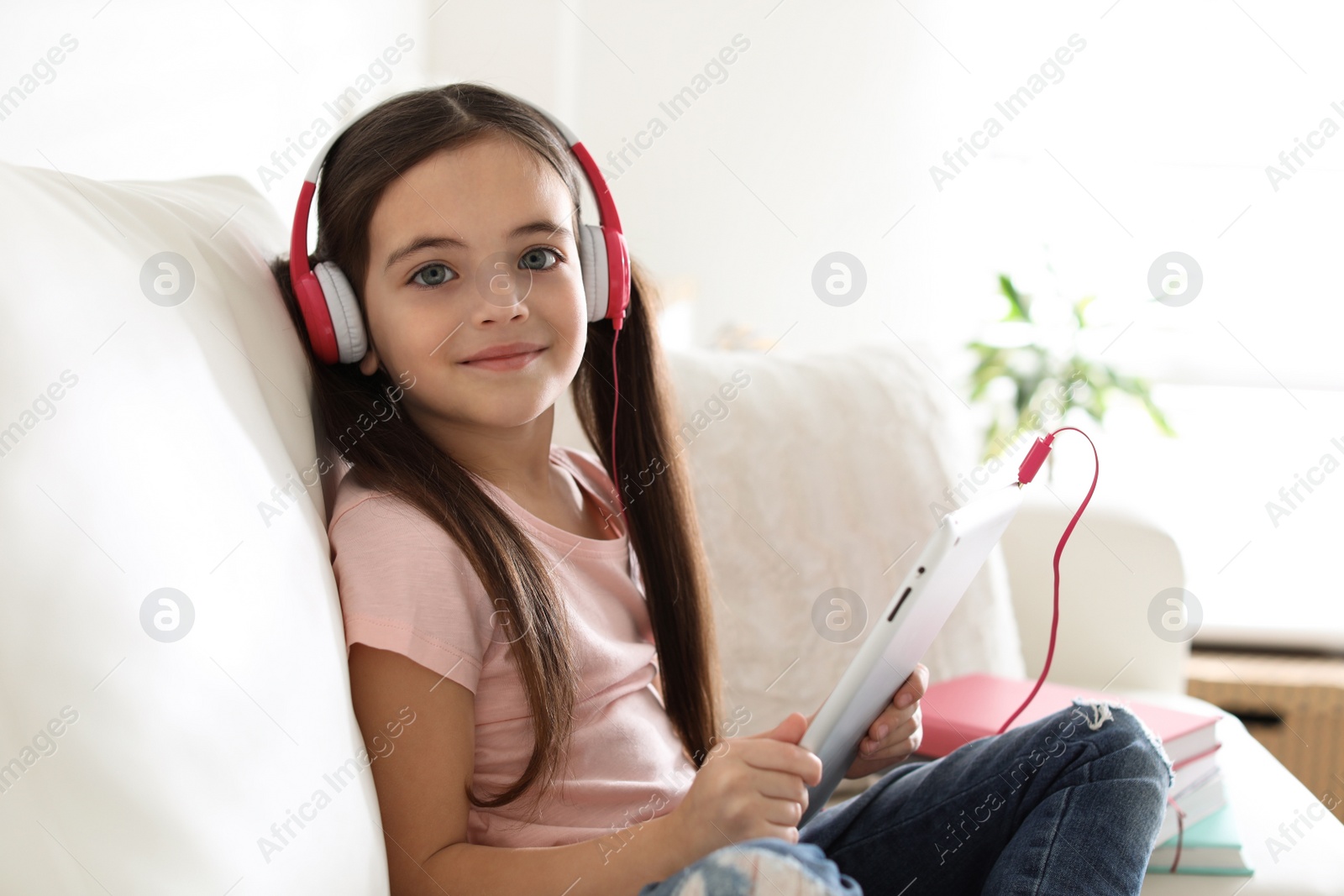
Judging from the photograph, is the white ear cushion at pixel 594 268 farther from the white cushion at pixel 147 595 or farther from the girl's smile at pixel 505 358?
the white cushion at pixel 147 595

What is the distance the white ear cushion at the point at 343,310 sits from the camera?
2.56 feet

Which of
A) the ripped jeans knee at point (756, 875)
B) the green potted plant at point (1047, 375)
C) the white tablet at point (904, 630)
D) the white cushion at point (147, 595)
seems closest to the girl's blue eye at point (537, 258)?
the white cushion at point (147, 595)

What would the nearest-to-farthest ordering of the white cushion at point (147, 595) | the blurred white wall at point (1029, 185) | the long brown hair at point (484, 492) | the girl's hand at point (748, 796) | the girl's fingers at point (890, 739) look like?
the white cushion at point (147, 595) → the girl's hand at point (748, 796) → the long brown hair at point (484, 492) → the girl's fingers at point (890, 739) → the blurred white wall at point (1029, 185)

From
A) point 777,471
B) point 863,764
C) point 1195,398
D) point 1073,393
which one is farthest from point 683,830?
point 1195,398

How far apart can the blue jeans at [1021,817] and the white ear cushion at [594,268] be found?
47 centimetres

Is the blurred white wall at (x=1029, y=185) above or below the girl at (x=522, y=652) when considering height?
above

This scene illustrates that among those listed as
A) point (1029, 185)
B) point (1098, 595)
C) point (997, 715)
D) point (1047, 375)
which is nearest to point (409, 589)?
point (997, 715)

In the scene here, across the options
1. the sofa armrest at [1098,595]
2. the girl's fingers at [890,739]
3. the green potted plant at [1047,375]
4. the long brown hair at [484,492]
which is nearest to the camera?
the long brown hair at [484,492]

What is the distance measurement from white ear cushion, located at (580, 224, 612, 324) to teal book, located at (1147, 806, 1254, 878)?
0.69 meters

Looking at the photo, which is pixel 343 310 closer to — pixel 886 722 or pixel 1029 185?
pixel 886 722

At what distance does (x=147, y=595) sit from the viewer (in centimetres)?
46

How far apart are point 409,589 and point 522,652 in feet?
0.31

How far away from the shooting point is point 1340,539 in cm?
262

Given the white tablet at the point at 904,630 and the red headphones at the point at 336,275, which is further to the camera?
the red headphones at the point at 336,275
